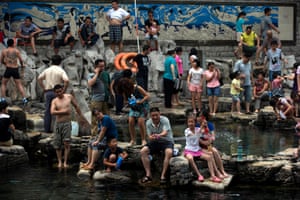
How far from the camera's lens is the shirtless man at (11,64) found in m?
18.9

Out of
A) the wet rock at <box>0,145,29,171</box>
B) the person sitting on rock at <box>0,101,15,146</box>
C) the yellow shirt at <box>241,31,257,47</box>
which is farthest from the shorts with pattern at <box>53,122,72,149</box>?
the yellow shirt at <box>241,31,257,47</box>

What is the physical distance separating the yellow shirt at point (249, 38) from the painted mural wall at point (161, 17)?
2.06 meters

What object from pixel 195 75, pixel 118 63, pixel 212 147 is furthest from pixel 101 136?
pixel 118 63

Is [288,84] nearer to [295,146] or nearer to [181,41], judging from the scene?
[181,41]

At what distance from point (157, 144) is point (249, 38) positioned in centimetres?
1133

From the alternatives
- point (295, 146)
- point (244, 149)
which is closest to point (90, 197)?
point (244, 149)

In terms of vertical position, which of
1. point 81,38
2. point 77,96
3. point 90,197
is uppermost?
point 81,38

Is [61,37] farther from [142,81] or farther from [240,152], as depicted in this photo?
[240,152]

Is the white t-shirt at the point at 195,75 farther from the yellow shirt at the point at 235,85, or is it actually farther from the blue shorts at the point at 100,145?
the blue shorts at the point at 100,145

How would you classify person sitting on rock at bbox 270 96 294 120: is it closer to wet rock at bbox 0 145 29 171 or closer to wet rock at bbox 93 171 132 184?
wet rock at bbox 93 171 132 184

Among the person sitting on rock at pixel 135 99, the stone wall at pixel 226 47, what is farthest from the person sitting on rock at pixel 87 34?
the person sitting on rock at pixel 135 99

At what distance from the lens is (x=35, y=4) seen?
24969 millimetres

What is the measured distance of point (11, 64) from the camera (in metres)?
19.1

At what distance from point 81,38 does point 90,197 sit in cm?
1142
